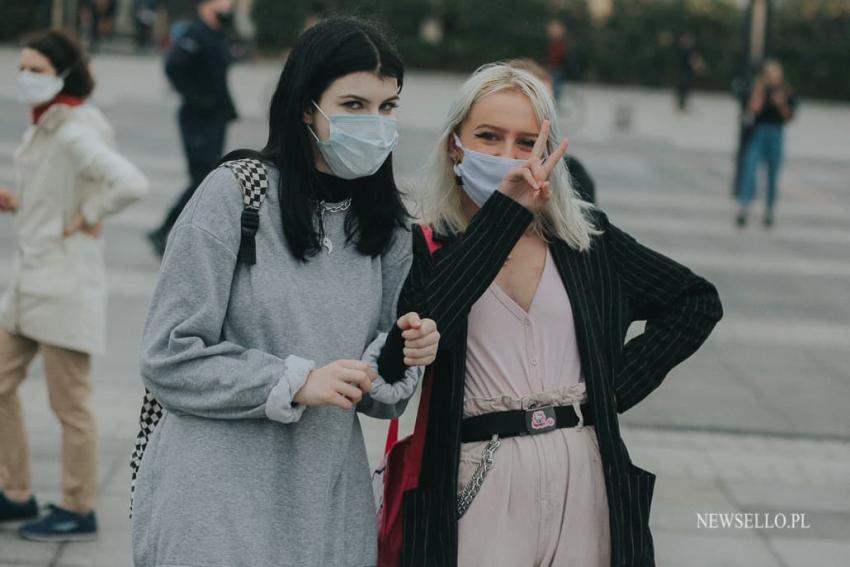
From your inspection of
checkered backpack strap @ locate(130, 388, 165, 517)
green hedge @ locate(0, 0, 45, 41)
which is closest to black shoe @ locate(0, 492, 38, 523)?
checkered backpack strap @ locate(130, 388, 165, 517)

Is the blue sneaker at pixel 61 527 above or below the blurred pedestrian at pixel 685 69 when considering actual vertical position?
below

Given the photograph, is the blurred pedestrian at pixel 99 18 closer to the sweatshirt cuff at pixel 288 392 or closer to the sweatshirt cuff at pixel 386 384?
the sweatshirt cuff at pixel 386 384

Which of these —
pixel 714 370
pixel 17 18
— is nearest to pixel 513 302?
pixel 714 370

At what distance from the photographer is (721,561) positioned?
530 cm

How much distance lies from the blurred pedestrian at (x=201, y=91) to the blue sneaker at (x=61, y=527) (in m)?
4.81

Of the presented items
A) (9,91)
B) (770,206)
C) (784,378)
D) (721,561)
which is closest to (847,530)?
(721,561)

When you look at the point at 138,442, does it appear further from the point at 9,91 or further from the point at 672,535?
the point at 9,91

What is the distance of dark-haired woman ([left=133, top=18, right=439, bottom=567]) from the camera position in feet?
8.38

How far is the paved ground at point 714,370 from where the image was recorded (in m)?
5.59

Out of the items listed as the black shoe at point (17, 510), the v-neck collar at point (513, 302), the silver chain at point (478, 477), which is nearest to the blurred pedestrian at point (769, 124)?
the black shoe at point (17, 510)

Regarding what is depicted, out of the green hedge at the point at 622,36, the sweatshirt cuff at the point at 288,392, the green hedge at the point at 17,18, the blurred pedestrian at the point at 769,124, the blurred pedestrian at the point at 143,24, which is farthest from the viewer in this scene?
the green hedge at the point at 622,36

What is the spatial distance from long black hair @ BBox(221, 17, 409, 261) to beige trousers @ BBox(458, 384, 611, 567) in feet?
1.54

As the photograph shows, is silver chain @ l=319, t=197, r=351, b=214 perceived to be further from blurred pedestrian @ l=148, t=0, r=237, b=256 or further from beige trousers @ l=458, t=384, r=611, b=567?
blurred pedestrian @ l=148, t=0, r=237, b=256

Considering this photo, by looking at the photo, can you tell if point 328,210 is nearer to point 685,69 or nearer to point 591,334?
point 591,334
